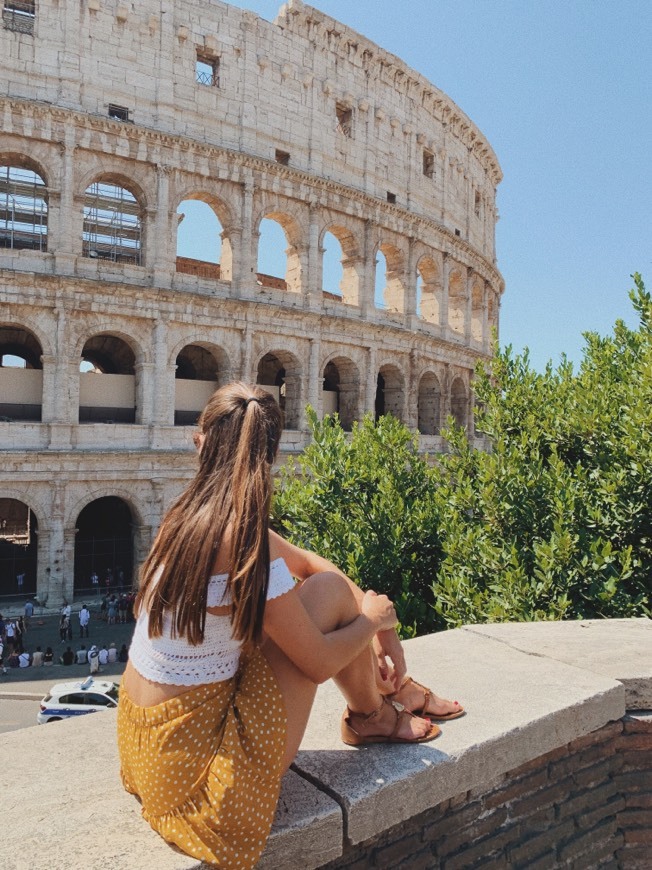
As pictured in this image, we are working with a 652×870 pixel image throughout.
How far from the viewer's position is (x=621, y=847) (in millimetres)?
2686

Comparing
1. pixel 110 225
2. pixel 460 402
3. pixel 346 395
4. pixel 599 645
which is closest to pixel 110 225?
pixel 110 225

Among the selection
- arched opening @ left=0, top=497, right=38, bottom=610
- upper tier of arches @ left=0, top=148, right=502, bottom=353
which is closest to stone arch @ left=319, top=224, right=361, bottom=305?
upper tier of arches @ left=0, top=148, right=502, bottom=353

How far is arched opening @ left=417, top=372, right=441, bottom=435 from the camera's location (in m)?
22.9

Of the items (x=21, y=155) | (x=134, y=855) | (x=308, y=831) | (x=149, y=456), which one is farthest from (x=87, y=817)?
(x=21, y=155)

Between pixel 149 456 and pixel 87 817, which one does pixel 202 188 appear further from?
pixel 87 817

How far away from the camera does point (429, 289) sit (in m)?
23.0

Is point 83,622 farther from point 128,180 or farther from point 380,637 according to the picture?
point 380,637

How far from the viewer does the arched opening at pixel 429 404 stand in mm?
22906

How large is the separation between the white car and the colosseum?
17.0ft

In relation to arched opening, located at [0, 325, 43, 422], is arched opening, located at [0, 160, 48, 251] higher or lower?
higher

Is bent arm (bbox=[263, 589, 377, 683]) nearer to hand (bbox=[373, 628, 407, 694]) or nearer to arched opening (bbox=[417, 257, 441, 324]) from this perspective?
hand (bbox=[373, 628, 407, 694])

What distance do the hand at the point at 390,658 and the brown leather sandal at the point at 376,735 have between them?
6 centimetres

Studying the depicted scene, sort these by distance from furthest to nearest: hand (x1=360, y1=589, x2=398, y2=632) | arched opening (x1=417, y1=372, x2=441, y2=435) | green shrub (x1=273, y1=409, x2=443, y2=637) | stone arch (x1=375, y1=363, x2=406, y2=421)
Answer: arched opening (x1=417, y1=372, x2=441, y2=435) < stone arch (x1=375, y1=363, x2=406, y2=421) < green shrub (x1=273, y1=409, x2=443, y2=637) < hand (x1=360, y1=589, x2=398, y2=632)

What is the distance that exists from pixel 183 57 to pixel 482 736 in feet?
62.2
